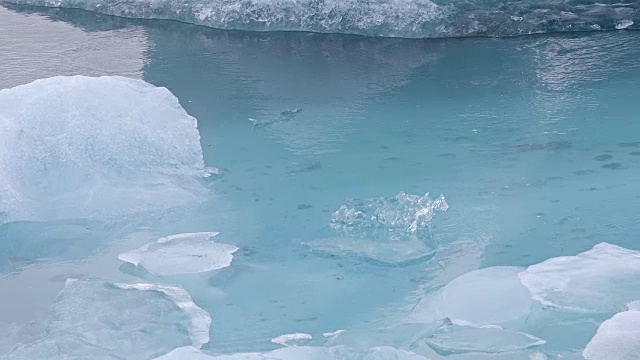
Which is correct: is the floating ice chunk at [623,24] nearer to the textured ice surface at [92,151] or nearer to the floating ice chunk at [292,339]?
the textured ice surface at [92,151]

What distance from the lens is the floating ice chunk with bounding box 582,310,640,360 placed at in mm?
2410

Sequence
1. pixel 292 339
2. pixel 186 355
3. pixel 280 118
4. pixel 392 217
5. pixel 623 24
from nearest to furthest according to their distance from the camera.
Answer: pixel 186 355
pixel 292 339
pixel 392 217
pixel 280 118
pixel 623 24

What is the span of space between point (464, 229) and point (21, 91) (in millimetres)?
1688

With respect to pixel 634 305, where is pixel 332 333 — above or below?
below

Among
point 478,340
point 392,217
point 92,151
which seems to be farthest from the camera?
point 92,151

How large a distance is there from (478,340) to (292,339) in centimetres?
49

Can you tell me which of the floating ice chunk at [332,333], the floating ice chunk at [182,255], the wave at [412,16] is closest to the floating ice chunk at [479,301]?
the floating ice chunk at [332,333]

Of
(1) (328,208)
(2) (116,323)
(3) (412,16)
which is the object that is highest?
(3) (412,16)

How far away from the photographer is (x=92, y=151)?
3.58m

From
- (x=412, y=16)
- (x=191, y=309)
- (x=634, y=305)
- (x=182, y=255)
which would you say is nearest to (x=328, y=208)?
(x=182, y=255)

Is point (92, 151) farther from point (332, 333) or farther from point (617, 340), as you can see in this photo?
point (617, 340)

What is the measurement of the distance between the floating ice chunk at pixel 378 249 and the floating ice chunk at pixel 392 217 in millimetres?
38

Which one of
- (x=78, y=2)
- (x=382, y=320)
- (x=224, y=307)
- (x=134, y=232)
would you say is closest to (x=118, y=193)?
(x=134, y=232)

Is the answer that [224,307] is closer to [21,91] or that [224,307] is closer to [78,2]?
[21,91]
